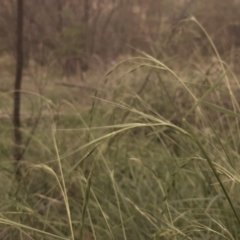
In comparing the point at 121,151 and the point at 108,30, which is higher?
the point at 121,151

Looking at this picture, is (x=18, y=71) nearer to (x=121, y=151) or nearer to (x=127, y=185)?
(x=121, y=151)

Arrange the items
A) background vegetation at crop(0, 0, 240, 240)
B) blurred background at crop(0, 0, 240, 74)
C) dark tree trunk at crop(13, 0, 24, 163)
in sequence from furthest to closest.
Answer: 1. blurred background at crop(0, 0, 240, 74)
2. dark tree trunk at crop(13, 0, 24, 163)
3. background vegetation at crop(0, 0, 240, 240)

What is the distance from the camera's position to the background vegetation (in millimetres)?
1006

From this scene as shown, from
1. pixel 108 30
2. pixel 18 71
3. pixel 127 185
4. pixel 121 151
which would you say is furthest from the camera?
pixel 108 30

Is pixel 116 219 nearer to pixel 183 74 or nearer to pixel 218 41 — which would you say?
pixel 183 74

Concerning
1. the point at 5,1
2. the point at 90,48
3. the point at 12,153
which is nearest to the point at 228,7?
the point at 90,48

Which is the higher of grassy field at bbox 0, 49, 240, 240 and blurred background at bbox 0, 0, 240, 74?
grassy field at bbox 0, 49, 240, 240

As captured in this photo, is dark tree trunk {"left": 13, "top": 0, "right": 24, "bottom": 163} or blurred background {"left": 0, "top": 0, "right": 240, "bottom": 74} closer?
dark tree trunk {"left": 13, "top": 0, "right": 24, "bottom": 163}

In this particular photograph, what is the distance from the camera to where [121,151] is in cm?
183

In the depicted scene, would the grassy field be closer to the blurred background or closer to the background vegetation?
the background vegetation

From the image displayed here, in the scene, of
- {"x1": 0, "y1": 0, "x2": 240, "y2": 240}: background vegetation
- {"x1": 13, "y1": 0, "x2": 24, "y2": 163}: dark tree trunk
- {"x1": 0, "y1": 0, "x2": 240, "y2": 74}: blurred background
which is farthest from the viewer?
{"x1": 0, "y1": 0, "x2": 240, "y2": 74}: blurred background

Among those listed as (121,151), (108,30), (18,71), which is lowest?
(108,30)

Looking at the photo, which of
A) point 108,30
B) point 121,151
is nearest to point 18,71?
point 121,151

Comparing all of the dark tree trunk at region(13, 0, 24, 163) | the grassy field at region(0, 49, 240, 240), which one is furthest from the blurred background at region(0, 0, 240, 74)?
the grassy field at region(0, 49, 240, 240)
